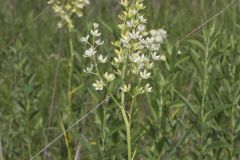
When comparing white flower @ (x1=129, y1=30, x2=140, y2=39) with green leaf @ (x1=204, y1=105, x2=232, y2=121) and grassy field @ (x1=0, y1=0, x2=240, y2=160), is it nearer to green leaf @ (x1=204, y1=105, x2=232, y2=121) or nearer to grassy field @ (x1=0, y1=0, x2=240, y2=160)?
grassy field @ (x1=0, y1=0, x2=240, y2=160)

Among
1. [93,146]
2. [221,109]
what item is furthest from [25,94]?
[221,109]

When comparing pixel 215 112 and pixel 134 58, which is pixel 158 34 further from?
pixel 134 58

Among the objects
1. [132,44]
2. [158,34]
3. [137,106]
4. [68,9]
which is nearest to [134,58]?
[132,44]

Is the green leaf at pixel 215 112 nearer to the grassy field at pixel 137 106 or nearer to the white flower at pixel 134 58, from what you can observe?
the grassy field at pixel 137 106

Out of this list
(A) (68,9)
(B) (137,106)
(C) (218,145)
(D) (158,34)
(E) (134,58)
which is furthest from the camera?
(A) (68,9)

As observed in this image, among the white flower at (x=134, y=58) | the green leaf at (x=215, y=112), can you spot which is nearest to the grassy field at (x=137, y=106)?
the green leaf at (x=215, y=112)

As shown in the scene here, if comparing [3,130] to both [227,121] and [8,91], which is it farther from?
[227,121]

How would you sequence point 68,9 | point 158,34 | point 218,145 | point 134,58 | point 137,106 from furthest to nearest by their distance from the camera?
point 68,9
point 158,34
point 137,106
point 218,145
point 134,58

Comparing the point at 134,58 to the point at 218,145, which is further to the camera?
the point at 218,145
